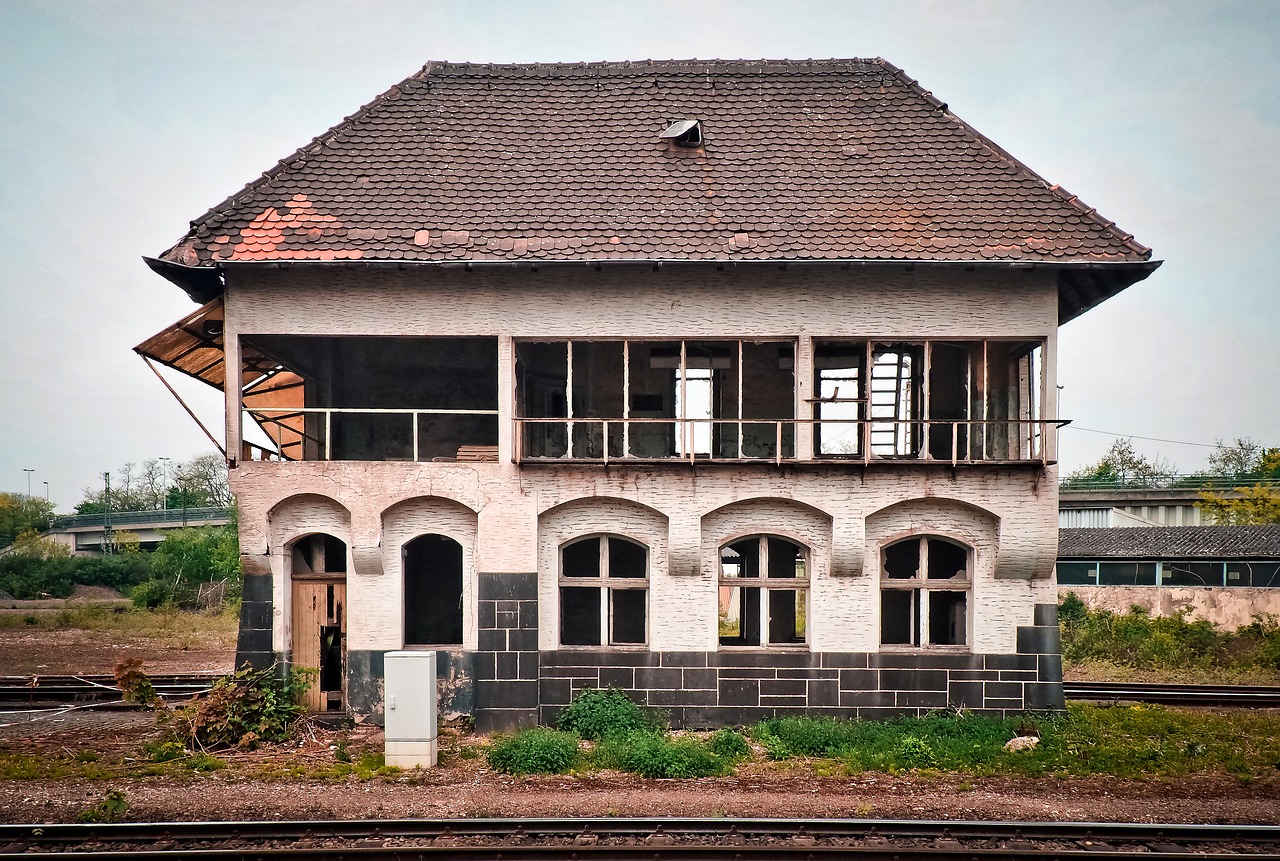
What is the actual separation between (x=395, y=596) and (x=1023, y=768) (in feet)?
33.8

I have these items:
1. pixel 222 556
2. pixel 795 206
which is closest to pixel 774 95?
pixel 795 206

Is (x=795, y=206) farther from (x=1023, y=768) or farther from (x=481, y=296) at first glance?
(x=1023, y=768)

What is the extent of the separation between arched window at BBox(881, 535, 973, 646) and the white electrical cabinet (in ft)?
25.8

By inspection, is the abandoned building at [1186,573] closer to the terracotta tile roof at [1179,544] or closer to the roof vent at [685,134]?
the terracotta tile roof at [1179,544]

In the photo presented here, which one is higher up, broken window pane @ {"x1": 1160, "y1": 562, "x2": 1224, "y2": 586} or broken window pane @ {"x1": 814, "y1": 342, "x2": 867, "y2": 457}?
broken window pane @ {"x1": 814, "y1": 342, "x2": 867, "y2": 457}

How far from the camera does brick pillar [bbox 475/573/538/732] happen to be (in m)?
14.0

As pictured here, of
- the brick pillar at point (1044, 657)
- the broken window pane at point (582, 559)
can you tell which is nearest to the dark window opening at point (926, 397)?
the brick pillar at point (1044, 657)

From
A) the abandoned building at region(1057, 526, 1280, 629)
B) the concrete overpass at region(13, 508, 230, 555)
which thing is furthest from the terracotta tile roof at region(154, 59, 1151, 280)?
the concrete overpass at region(13, 508, 230, 555)

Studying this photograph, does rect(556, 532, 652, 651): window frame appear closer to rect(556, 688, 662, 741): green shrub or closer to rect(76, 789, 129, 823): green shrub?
rect(556, 688, 662, 741): green shrub

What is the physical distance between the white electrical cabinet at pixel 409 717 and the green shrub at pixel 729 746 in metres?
4.26

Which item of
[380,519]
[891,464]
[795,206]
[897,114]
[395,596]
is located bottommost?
[395,596]

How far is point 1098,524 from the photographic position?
45.4m

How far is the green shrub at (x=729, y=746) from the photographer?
12.5 meters

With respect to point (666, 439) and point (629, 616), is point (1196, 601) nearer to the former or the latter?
point (629, 616)
